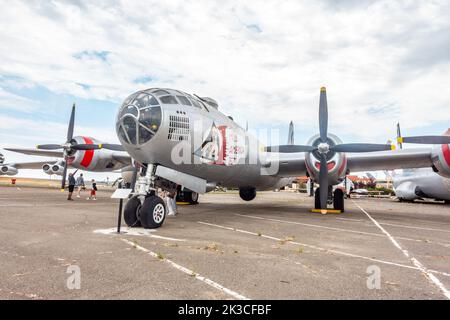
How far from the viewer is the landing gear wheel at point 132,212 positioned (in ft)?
28.3

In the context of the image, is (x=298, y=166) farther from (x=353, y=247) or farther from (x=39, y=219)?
(x=39, y=219)

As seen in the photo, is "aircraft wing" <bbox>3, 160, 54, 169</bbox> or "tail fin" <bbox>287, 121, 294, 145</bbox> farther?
"aircraft wing" <bbox>3, 160, 54, 169</bbox>

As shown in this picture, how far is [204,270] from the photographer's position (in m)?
4.52

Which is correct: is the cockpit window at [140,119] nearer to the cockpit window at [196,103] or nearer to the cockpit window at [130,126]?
the cockpit window at [130,126]

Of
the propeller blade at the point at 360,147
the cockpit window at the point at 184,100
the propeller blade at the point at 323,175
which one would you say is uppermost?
the cockpit window at the point at 184,100

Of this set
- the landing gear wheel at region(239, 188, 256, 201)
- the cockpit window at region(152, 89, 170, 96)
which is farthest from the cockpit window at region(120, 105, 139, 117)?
the landing gear wheel at region(239, 188, 256, 201)

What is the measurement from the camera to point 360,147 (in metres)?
12.9

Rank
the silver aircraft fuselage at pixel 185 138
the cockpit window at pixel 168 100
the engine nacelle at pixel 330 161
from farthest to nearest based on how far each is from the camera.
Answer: the engine nacelle at pixel 330 161 → the cockpit window at pixel 168 100 → the silver aircraft fuselage at pixel 185 138

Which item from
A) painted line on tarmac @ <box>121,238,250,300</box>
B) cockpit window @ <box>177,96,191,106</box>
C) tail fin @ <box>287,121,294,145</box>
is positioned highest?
tail fin @ <box>287,121,294,145</box>

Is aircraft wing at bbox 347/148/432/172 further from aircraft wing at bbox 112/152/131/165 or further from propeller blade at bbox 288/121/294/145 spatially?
aircraft wing at bbox 112/152/131/165

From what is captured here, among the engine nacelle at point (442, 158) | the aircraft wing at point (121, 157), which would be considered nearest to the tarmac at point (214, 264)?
the engine nacelle at point (442, 158)

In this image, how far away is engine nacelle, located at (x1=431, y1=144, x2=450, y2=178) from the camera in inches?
491
